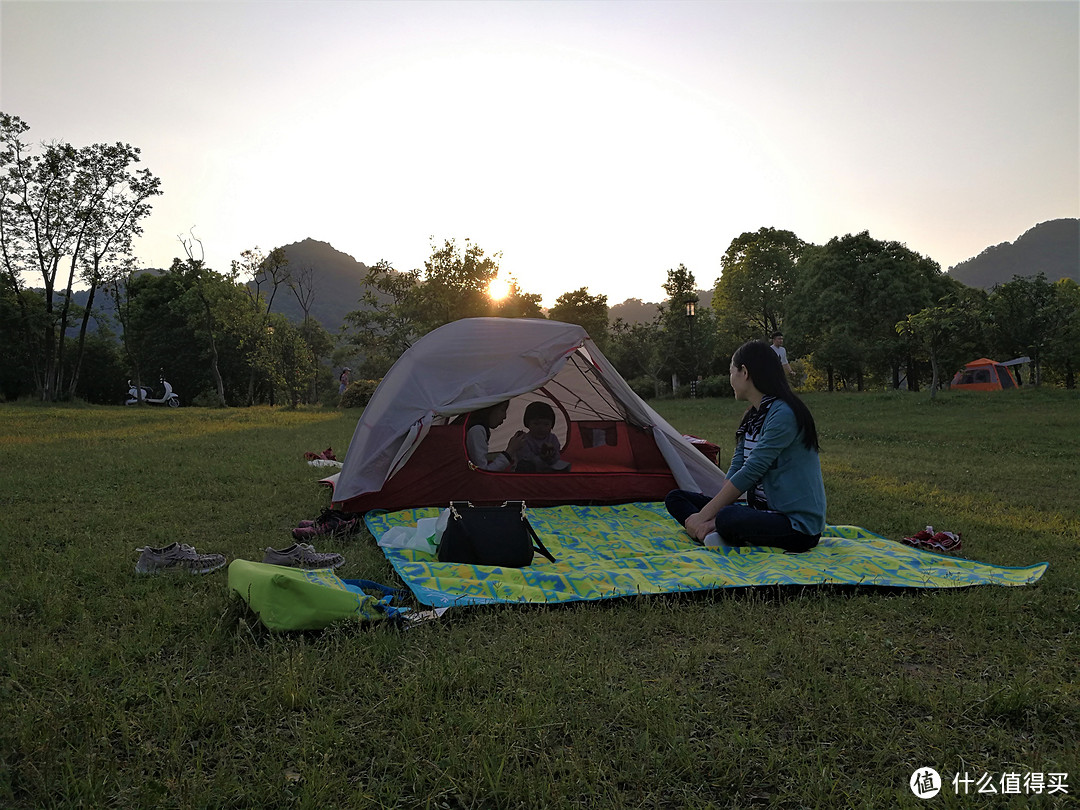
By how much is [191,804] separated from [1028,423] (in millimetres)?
15698

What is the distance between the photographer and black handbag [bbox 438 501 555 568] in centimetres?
412

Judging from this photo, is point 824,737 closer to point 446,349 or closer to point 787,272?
point 446,349

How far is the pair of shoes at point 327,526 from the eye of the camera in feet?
16.9

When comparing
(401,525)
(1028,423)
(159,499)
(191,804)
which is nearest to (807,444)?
(401,525)

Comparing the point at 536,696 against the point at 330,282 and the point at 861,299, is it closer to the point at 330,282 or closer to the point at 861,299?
the point at 861,299

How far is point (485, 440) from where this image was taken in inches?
244

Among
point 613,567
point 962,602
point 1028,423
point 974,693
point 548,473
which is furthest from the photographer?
point 1028,423

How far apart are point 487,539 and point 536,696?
168cm

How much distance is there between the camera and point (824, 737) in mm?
2285

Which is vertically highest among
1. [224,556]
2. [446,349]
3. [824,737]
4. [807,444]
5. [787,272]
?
Result: [787,272]

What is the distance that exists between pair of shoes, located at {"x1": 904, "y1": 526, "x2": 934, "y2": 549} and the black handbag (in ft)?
8.59

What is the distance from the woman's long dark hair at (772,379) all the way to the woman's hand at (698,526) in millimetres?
778

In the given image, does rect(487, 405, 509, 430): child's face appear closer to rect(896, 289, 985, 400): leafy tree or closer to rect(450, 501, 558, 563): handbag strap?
rect(450, 501, 558, 563): handbag strap

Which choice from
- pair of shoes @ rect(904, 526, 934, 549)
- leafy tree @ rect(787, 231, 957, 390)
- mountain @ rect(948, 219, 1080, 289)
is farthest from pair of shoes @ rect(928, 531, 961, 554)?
mountain @ rect(948, 219, 1080, 289)
